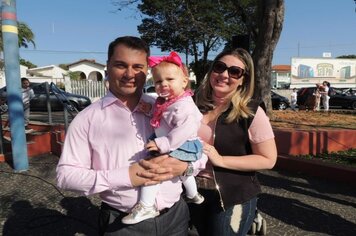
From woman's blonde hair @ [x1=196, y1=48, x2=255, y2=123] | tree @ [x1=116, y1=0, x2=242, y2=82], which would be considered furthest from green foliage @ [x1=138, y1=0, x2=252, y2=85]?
woman's blonde hair @ [x1=196, y1=48, x2=255, y2=123]

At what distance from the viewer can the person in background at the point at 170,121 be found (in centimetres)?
186

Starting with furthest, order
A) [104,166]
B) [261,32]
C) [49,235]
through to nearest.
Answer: [261,32] → [49,235] → [104,166]

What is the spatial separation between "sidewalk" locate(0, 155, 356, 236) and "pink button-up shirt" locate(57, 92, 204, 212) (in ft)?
8.42

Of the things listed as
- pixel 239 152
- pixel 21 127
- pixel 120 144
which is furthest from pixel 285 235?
pixel 21 127

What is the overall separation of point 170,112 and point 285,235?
2812mm

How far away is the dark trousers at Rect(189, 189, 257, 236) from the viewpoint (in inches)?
89.4

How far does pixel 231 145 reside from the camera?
2.21m

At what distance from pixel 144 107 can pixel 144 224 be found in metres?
0.64

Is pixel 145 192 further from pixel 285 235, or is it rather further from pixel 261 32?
pixel 261 32

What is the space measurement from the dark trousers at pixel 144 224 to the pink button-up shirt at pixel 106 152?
0.06 m

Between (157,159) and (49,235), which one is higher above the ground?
(157,159)

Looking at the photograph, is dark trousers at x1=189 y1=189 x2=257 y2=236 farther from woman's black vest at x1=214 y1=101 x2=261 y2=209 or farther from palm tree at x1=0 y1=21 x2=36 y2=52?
palm tree at x1=0 y1=21 x2=36 y2=52

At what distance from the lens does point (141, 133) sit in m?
1.95

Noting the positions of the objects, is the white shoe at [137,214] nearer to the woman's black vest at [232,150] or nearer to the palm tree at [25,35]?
the woman's black vest at [232,150]
